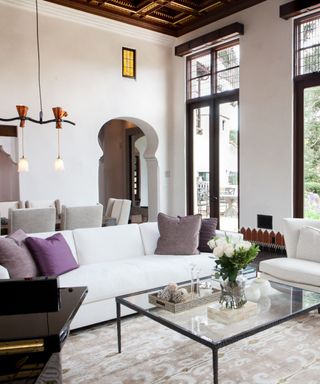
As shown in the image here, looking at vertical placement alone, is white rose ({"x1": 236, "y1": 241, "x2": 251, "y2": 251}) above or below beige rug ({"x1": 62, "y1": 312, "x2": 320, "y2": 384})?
above

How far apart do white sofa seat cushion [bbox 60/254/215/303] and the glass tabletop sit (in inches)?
19.3

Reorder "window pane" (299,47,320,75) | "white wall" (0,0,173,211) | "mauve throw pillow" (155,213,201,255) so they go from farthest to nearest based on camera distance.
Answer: "white wall" (0,0,173,211) → "window pane" (299,47,320,75) → "mauve throw pillow" (155,213,201,255)

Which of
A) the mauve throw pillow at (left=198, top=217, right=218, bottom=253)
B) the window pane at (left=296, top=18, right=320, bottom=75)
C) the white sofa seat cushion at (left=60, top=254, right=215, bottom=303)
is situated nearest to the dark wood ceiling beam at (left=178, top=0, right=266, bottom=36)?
the window pane at (left=296, top=18, right=320, bottom=75)

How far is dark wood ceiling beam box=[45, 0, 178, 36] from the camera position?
278 inches

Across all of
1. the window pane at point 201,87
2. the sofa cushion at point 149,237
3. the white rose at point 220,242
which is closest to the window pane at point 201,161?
the window pane at point 201,87

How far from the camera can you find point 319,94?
241 inches

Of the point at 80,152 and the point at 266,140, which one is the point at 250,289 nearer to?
the point at 266,140

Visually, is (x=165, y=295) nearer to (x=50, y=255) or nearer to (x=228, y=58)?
(x=50, y=255)

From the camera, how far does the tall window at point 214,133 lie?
7.53 metres

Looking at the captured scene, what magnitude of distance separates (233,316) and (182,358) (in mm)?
586

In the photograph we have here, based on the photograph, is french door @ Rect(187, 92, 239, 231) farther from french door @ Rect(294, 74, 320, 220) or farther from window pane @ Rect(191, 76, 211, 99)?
french door @ Rect(294, 74, 320, 220)

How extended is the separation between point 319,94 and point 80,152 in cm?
436

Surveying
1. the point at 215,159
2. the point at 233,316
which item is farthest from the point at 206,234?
the point at 215,159

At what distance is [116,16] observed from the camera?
7.57m
